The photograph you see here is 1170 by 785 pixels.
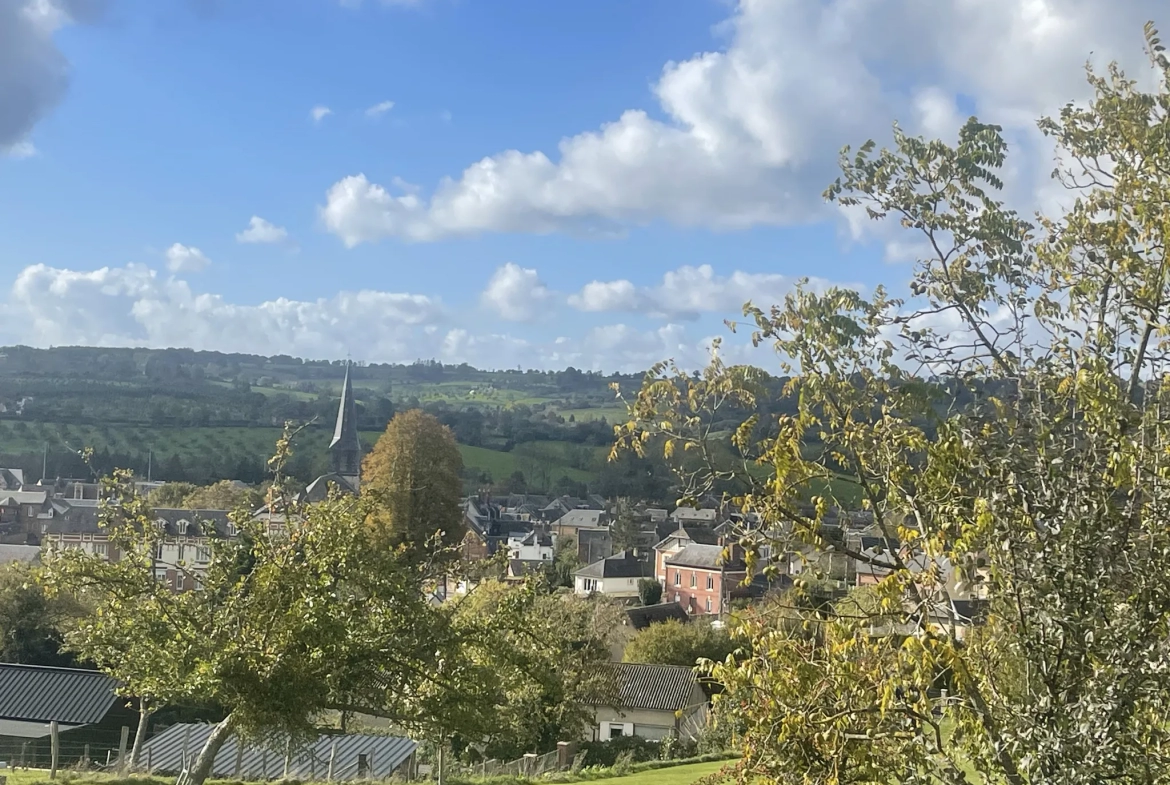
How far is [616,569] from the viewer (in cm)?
7431

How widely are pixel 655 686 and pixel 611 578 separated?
113 ft

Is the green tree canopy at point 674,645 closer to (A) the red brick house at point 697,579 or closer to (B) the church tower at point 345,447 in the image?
(A) the red brick house at point 697,579

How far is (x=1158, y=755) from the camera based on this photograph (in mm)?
5414

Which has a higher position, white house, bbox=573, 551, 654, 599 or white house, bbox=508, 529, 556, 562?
white house, bbox=573, 551, 654, 599

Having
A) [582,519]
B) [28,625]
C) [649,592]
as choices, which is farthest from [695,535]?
[28,625]

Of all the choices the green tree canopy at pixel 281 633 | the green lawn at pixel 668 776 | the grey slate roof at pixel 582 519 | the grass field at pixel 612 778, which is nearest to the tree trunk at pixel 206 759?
the green tree canopy at pixel 281 633

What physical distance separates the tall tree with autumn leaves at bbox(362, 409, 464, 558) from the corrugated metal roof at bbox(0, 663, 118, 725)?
17148 mm

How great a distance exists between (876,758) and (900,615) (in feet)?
2.82

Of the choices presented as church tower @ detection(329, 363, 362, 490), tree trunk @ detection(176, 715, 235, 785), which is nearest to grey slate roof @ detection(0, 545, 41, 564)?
church tower @ detection(329, 363, 362, 490)

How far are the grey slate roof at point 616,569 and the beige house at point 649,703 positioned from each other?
3322 centimetres

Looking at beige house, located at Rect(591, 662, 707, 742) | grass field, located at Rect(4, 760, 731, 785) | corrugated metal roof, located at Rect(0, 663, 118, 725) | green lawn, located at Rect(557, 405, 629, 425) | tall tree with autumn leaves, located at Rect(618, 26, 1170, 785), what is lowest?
beige house, located at Rect(591, 662, 707, 742)

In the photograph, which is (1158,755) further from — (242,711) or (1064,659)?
(242,711)

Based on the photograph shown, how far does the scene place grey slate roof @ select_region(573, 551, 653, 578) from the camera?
7319cm

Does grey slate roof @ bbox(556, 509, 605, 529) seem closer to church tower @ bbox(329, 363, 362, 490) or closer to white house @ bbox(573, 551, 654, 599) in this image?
church tower @ bbox(329, 363, 362, 490)
